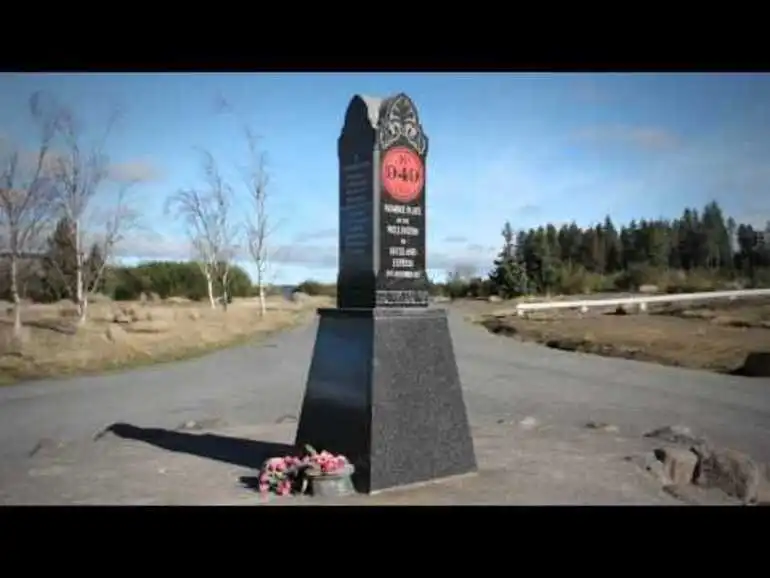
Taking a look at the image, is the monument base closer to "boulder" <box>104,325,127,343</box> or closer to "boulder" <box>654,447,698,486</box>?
"boulder" <box>654,447,698,486</box>

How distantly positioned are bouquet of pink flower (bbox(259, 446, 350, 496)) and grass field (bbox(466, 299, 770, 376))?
1709 millimetres

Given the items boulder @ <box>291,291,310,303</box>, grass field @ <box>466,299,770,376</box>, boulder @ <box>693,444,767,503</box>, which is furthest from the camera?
boulder @ <box>291,291,310,303</box>

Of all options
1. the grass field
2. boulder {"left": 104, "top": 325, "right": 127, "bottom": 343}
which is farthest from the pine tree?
boulder {"left": 104, "top": 325, "right": 127, "bottom": 343}

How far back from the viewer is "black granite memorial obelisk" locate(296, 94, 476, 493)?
3936 mm

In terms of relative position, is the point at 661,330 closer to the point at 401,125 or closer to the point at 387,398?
the point at 387,398

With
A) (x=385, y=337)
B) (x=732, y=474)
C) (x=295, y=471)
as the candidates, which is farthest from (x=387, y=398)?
(x=732, y=474)

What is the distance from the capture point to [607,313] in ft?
17.5

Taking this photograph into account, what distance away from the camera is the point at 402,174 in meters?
4.11

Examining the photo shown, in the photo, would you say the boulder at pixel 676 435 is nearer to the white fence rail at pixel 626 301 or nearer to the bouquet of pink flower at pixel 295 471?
the white fence rail at pixel 626 301

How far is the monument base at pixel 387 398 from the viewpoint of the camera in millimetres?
3900

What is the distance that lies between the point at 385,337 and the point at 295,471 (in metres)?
0.88
